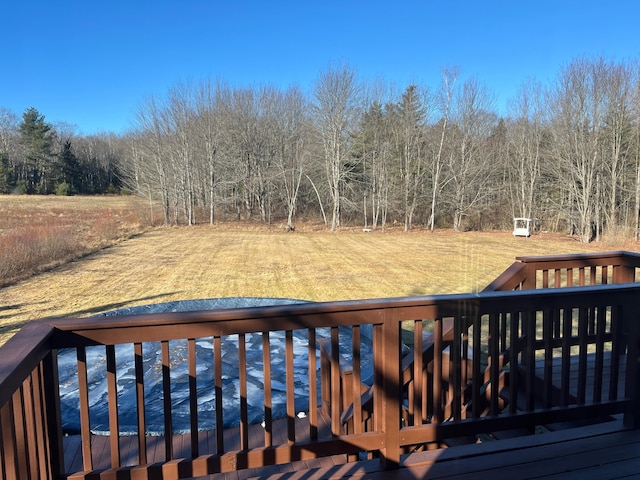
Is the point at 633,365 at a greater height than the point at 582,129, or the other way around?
the point at 582,129

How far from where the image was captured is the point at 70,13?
14.8 metres

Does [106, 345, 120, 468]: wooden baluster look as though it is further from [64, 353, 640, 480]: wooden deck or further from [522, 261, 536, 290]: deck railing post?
[522, 261, 536, 290]: deck railing post

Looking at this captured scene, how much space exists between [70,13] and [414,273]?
13.8m

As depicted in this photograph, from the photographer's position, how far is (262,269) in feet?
35.1

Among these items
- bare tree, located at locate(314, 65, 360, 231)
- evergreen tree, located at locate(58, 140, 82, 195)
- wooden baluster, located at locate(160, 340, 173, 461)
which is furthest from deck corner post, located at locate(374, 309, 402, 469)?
evergreen tree, located at locate(58, 140, 82, 195)

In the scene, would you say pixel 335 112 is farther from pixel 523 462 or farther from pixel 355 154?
pixel 523 462

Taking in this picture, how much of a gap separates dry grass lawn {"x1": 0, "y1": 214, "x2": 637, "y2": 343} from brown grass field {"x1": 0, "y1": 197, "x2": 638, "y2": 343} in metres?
0.02

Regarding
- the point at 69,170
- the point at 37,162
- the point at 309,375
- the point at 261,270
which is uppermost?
the point at 37,162

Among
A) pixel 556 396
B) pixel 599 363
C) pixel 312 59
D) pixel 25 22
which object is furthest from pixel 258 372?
pixel 312 59

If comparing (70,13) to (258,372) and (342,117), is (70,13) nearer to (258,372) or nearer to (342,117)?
(342,117)

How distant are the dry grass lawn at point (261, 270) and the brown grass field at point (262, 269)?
2cm

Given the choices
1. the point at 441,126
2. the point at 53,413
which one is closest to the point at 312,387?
the point at 53,413

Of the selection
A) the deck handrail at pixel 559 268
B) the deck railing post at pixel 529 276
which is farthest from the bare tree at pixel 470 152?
the deck railing post at pixel 529 276

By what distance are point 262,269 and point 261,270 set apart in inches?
5.3
